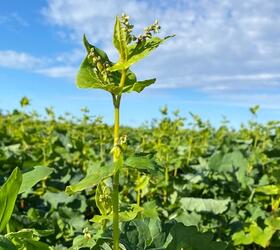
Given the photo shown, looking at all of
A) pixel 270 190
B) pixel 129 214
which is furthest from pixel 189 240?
pixel 270 190

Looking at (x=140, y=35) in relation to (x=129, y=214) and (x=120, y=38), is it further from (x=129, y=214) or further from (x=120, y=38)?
(x=129, y=214)

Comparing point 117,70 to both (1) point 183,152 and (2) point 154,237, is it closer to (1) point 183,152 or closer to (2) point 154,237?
(2) point 154,237

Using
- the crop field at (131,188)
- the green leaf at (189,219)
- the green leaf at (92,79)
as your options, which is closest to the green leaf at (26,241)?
the crop field at (131,188)

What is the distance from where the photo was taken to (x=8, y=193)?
1.21 m

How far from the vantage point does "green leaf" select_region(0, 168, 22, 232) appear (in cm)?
120

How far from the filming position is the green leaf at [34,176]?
1.48 metres

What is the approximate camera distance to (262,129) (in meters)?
6.59

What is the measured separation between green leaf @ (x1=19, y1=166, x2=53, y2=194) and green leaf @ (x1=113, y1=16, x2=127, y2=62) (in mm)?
443

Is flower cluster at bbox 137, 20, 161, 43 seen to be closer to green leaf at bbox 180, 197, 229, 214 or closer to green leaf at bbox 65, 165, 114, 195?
green leaf at bbox 65, 165, 114, 195

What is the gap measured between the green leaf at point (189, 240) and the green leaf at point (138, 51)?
64 centimetres

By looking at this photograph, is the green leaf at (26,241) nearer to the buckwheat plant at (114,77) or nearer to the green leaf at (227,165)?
the buckwheat plant at (114,77)

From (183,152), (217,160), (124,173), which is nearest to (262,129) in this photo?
(183,152)

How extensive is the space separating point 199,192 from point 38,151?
149 cm

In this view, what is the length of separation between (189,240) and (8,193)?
2.30ft
